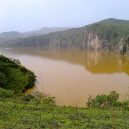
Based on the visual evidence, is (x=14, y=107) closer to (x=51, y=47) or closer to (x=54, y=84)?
(x=54, y=84)

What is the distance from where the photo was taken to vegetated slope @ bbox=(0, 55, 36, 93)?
2930cm

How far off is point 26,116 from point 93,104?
6728 millimetres

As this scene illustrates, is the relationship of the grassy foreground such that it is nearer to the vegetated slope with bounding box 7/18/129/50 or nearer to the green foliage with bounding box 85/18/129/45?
the vegetated slope with bounding box 7/18/129/50

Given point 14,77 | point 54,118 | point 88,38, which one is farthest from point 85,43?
point 54,118

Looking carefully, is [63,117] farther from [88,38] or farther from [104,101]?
[88,38]

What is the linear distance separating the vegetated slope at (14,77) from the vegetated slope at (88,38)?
46486 mm

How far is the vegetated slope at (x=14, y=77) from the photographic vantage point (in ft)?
96.1

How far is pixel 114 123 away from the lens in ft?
36.9

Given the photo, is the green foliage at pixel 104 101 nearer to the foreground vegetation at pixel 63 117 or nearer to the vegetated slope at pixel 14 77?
the foreground vegetation at pixel 63 117

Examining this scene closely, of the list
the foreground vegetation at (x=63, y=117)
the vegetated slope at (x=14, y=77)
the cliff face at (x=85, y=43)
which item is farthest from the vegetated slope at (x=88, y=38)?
the foreground vegetation at (x=63, y=117)

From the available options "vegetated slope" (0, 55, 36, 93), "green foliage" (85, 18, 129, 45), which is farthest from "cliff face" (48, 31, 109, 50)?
"vegetated slope" (0, 55, 36, 93)

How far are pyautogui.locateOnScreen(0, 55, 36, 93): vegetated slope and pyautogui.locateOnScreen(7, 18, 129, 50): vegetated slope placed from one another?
46.5 m

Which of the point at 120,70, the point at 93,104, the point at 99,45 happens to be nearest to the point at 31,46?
the point at 99,45

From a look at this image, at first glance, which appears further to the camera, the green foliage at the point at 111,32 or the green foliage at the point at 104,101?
the green foliage at the point at 111,32
